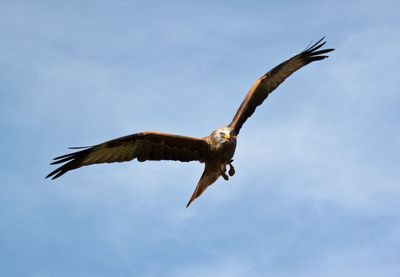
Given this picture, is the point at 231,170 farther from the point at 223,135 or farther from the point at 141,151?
the point at 141,151

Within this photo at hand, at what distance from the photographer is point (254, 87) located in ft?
50.1

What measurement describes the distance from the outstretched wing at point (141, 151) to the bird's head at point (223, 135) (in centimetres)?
23

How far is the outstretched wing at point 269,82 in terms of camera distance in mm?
14789

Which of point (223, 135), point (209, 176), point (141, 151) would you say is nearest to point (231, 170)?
point (209, 176)

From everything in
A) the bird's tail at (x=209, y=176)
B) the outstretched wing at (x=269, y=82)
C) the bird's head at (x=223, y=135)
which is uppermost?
the outstretched wing at (x=269, y=82)

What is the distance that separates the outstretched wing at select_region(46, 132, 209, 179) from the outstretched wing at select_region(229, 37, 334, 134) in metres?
0.85

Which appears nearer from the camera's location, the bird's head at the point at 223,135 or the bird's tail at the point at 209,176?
the bird's head at the point at 223,135

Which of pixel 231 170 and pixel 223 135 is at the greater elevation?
pixel 223 135

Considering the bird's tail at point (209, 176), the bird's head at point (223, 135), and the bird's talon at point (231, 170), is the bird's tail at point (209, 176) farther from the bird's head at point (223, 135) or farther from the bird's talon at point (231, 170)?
the bird's head at point (223, 135)

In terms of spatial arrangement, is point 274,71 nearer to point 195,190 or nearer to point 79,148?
point 195,190

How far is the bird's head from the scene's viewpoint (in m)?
13.7

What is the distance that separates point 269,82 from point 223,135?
2327mm

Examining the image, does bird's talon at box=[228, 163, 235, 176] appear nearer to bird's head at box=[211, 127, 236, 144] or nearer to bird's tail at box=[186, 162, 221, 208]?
bird's tail at box=[186, 162, 221, 208]

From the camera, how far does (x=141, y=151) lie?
13.9 meters
